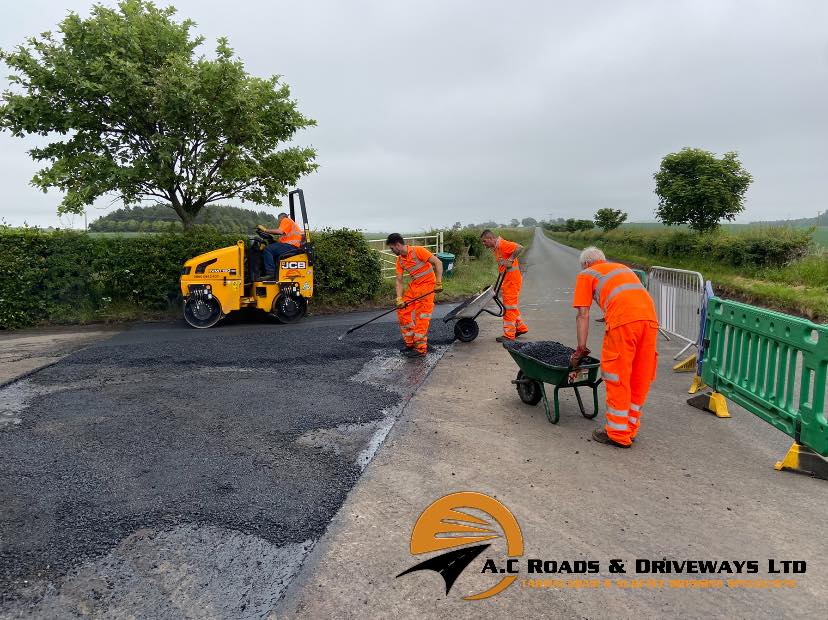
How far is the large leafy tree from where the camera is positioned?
12703 mm

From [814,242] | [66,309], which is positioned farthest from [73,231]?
[814,242]

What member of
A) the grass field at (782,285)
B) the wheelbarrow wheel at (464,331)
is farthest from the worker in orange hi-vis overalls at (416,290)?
the grass field at (782,285)

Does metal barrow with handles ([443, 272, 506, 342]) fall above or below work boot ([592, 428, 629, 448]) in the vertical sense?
above

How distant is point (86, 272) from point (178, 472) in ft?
27.2

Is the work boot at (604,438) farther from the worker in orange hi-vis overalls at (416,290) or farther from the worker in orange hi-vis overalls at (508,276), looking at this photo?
the worker in orange hi-vis overalls at (508,276)

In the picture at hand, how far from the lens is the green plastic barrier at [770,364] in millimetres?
3760

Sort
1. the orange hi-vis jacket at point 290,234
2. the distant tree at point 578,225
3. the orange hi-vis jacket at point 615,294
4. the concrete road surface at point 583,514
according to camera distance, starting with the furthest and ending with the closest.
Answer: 1. the distant tree at point 578,225
2. the orange hi-vis jacket at point 290,234
3. the orange hi-vis jacket at point 615,294
4. the concrete road surface at point 583,514

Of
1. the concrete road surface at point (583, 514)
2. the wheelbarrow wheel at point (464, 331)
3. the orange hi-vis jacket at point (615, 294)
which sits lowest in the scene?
the concrete road surface at point (583, 514)

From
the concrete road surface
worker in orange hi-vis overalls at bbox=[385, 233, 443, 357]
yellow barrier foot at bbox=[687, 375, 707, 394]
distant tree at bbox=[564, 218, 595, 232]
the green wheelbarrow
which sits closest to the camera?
the concrete road surface

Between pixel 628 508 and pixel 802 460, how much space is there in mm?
1599

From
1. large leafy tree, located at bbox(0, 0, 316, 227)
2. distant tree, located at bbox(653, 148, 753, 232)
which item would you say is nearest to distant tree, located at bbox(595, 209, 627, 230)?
distant tree, located at bbox(653, 148, 753, 232)

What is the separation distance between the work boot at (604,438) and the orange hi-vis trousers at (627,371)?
0.14 feet

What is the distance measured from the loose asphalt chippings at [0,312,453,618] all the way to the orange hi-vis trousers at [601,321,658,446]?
2.00 meters

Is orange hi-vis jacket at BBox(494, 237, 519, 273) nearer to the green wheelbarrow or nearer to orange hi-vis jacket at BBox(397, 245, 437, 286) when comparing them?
orange hi-vis jacket at BBox(397, 245, 437, 286)
